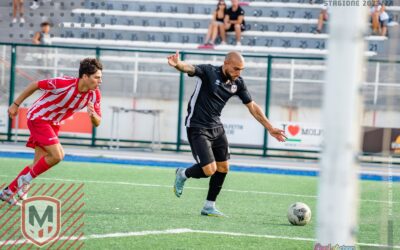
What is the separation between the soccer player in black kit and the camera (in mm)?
9188

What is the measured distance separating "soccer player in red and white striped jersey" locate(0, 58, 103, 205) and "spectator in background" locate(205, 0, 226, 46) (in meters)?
14.4

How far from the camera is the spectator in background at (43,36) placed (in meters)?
23.5

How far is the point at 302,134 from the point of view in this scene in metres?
19.0

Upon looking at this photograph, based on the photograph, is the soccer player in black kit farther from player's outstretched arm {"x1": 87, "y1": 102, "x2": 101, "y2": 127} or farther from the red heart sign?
the red heart sign

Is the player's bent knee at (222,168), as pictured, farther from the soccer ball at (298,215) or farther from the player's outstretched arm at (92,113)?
the player's outstretched arm at (92,113)

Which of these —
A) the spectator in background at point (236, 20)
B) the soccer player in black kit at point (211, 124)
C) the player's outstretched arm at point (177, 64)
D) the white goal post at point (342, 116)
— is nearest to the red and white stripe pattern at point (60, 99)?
the player's outstretched arm at point (177, 64)

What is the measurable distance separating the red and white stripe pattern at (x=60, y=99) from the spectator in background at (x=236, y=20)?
46.9 feet

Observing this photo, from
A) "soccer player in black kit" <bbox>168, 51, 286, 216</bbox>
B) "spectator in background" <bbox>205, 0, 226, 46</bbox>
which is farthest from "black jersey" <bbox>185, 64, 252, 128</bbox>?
"spectator in background" <bbox>205, 0, 226, 46</bbox>

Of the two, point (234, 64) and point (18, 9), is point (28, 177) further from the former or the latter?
point (18, 9)

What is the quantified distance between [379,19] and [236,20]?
406 cm

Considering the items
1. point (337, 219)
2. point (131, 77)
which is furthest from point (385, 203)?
point (131, 77)

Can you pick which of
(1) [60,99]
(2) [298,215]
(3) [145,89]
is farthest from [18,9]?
(2) [298,215]

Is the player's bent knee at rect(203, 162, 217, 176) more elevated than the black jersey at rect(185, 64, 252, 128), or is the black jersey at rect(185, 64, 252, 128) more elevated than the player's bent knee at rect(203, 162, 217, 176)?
the black jersey at rect(185, 64, 252, 128)

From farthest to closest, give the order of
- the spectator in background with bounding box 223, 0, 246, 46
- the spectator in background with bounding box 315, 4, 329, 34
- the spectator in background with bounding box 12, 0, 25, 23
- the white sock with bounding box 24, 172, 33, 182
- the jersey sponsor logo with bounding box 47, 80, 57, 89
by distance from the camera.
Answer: the spectator in background with bounding box 12, 0, 25, 23 < the spectator in background with bounding box 315, 4, 329, 34 < the spectator in background with bounding box 223, 0, 246, 46 < the white sock with bounding box 24, 172, 33, 182 < the jersey sponsor logo with bounding box 47, 80, 57, 89
